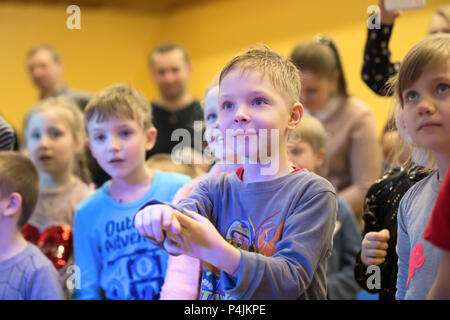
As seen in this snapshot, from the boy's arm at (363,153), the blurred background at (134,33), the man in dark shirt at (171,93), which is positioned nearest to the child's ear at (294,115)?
the boy's arm at (363,153)

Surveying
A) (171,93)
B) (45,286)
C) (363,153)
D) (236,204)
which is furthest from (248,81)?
(171,93)

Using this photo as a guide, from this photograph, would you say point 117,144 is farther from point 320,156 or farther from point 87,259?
point 320,156

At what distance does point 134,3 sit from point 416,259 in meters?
4.28

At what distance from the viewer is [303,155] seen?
5.64ft

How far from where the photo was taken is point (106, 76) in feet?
15.9

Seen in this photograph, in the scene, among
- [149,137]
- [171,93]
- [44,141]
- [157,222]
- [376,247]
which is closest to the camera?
[157,222]

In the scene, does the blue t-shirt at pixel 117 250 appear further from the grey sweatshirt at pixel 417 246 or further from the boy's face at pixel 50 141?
the grey sweatshirt at pixel 417 246

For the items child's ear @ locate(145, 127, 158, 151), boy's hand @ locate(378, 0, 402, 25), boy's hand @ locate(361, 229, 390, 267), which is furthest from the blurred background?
boy's hand @ locate(361, 229, 390, 267)

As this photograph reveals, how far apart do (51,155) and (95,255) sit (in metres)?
0.56

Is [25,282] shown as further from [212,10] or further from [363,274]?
[212,10]

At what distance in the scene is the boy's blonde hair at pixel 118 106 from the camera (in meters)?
1.48

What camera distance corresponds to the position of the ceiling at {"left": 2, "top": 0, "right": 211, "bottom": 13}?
460 centimetres

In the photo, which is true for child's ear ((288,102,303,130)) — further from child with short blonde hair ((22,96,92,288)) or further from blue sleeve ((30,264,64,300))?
child with short blonde hair ((22,96,92,288))

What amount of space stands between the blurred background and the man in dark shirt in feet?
3.69
